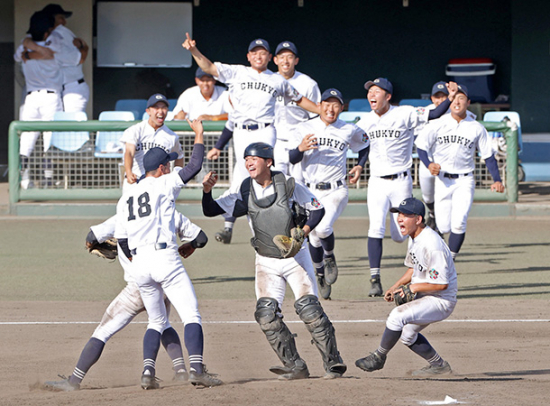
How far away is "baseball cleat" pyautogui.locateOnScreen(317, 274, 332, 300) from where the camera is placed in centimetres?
927

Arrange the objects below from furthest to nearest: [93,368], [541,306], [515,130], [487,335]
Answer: [515,130]
[541,306]
[487,335]
[93,368]

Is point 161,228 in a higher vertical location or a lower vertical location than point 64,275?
higher

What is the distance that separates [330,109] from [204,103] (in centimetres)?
518

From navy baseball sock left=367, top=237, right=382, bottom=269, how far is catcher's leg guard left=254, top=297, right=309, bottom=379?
3280 millimetres

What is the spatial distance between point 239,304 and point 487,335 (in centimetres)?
246

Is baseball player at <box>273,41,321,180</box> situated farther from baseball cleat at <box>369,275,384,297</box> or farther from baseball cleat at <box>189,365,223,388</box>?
baseball cleat at <box>189,365,223,388</box>

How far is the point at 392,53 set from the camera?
20.3 meters

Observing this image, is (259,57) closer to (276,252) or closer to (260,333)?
(260,333)

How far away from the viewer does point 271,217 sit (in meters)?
6.45

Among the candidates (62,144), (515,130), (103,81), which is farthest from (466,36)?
(62,144)

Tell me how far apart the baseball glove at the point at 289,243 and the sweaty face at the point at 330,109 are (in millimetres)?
3115

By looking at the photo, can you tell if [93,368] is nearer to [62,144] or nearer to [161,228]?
[161,228]

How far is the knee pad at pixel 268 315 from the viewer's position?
623 cm

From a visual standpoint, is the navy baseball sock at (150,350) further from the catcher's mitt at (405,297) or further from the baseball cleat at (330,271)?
the baseball cleat at (330,271)
